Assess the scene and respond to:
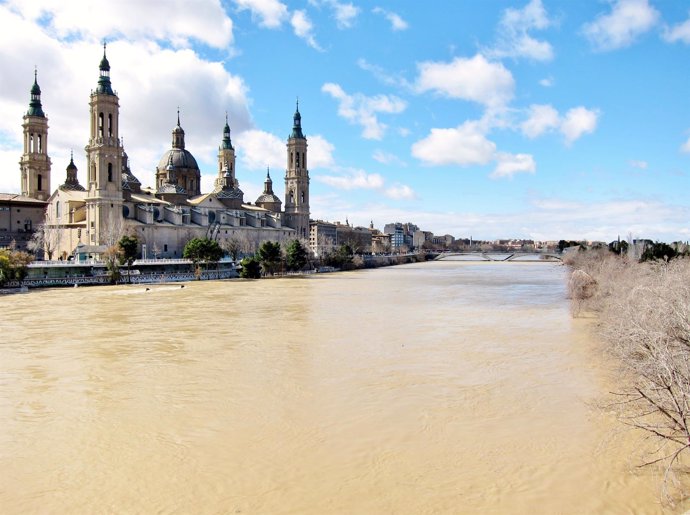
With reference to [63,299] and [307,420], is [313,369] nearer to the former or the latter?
[307,420]

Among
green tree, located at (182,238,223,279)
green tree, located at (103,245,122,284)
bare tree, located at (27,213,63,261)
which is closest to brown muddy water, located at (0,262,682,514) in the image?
green tree, located at (103,245,122,284)

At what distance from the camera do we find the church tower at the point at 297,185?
8150 centimetres

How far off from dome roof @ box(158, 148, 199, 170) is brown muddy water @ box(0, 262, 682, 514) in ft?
187

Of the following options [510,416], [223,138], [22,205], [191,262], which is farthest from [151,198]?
[510,416]

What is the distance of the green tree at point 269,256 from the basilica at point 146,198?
39.0ft

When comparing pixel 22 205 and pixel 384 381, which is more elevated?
pixel 22 205

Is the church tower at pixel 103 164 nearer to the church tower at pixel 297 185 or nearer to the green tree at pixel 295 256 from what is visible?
the green tree at pixel 295 256

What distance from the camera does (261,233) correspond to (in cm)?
7206

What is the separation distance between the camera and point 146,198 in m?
63.2

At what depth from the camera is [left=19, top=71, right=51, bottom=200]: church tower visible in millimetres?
61938

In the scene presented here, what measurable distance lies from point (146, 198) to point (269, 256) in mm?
20163

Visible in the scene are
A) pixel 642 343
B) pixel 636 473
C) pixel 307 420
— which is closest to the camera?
pixel 636 473

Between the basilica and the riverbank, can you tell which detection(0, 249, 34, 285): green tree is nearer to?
the basilica

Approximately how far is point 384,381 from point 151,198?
57.0m
